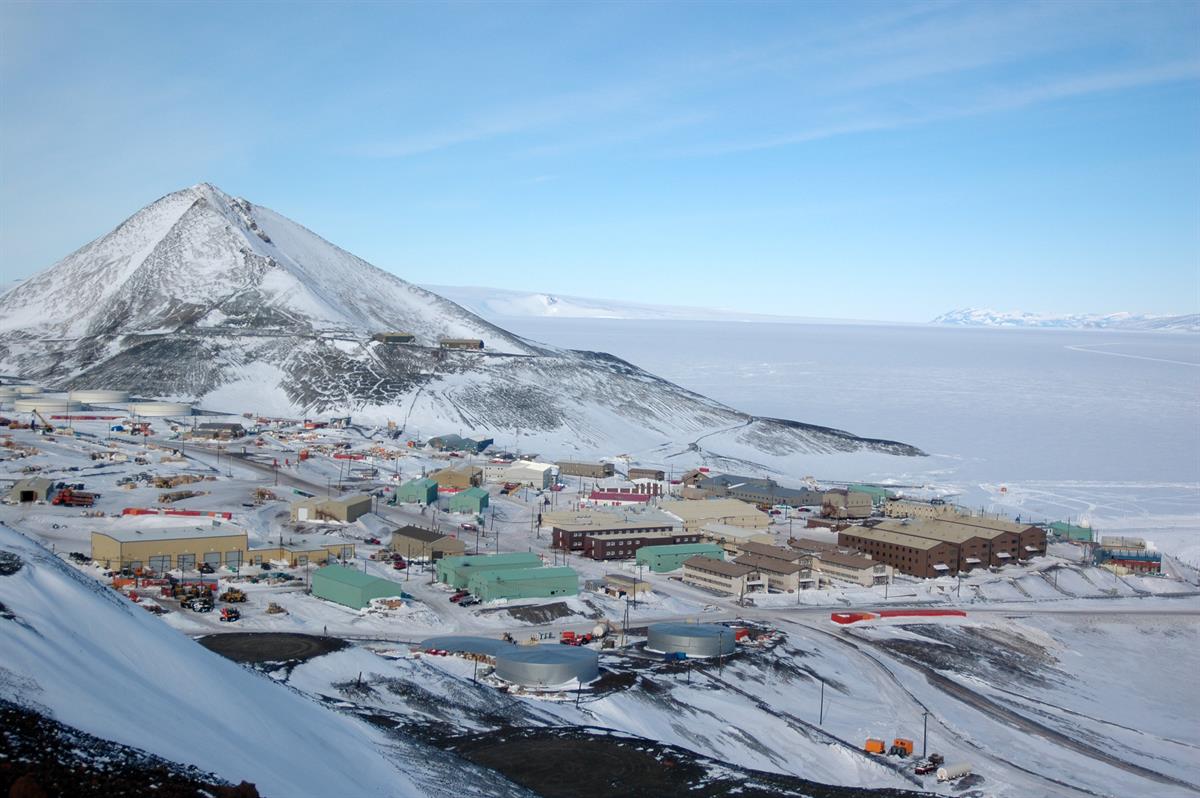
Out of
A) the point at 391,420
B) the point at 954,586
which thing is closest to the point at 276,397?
the point at 391,420

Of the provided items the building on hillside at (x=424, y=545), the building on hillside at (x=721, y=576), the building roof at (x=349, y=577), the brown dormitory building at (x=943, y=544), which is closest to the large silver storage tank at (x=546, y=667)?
the building roof at (x=349, y=577)

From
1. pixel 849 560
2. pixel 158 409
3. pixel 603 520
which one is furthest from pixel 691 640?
pixel 158 409

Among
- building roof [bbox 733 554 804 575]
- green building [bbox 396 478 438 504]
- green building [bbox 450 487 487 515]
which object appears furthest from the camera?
green building [bbox 396 478 438 504]

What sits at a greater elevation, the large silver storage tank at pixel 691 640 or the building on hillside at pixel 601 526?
the building on hillside at pixel 601 526

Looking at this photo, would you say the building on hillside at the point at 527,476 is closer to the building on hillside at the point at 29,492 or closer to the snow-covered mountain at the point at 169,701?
the building on hillside at the point at 29,492

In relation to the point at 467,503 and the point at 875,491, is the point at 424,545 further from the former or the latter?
the point at 875,491

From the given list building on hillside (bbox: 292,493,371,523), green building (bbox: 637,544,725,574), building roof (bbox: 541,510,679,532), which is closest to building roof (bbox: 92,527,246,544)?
building on hillside (bbox: 292,493,371,523)

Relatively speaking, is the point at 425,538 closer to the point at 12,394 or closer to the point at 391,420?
the point at 391,420

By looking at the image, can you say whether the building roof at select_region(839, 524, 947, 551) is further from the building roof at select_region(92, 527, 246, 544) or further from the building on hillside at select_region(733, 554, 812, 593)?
the building roof at select_region(92, 527, 246, 544)
